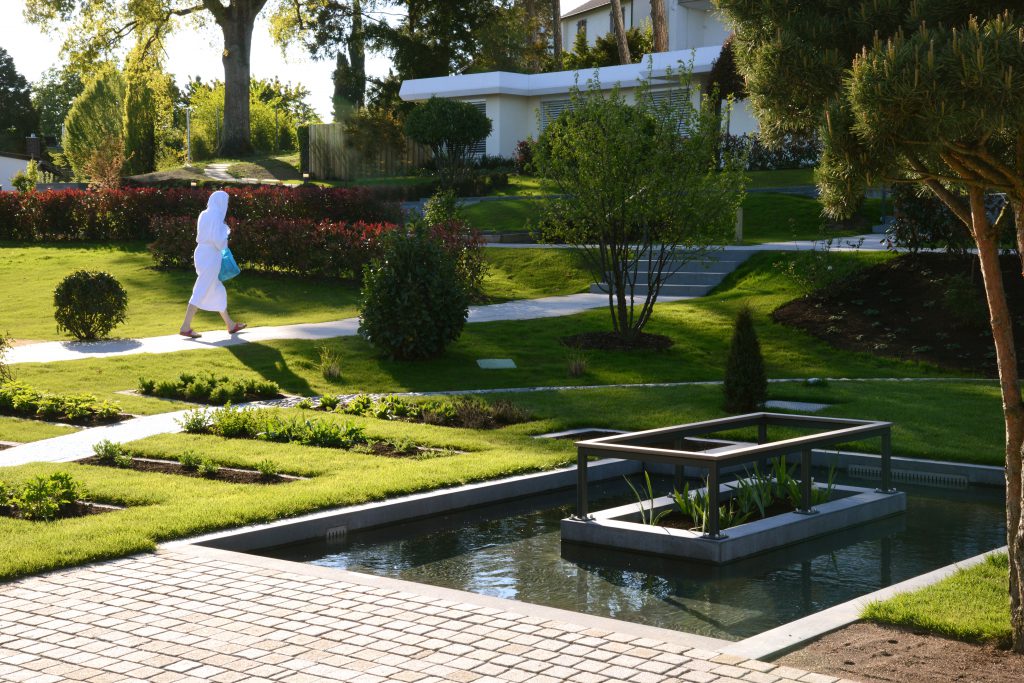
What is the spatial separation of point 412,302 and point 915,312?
8.29 m

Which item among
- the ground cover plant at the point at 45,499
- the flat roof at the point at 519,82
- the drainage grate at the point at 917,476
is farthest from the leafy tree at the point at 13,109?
the drainage grate at the point at 917,476

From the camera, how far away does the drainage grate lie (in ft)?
34.5

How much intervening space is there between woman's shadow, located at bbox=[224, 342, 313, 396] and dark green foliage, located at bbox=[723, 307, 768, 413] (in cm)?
534

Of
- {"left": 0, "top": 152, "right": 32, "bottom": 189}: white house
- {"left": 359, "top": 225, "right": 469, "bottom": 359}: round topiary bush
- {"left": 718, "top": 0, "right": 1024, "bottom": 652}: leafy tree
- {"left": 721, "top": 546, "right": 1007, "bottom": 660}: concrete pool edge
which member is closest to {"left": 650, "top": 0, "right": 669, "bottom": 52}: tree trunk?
{"left": 359, "top": 225, "right": 469, "bottom": 359}: round topiary bush

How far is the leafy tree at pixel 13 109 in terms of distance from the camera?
272ft

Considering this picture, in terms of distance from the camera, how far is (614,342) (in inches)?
709

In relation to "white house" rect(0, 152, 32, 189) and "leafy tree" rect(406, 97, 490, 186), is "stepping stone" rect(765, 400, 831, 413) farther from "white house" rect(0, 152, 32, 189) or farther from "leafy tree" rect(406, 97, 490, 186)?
"white house" rect(0, 152, 32, 189)

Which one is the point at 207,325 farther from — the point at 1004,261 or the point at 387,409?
the point at 1004,261

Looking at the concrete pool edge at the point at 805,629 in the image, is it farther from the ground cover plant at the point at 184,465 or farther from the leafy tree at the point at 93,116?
the leafy tree at the point at 93,116

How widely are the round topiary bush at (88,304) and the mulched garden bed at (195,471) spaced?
797 centimetres

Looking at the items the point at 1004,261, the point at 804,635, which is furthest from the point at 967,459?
the point at 1004,261

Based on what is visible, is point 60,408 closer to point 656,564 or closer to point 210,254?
point 210,254

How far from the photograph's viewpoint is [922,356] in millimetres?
17281

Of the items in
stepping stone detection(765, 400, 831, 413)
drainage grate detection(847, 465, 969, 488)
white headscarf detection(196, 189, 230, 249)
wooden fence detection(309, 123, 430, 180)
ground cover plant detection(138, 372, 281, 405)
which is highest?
wooden fence detection(309, 123, 430, 180)
